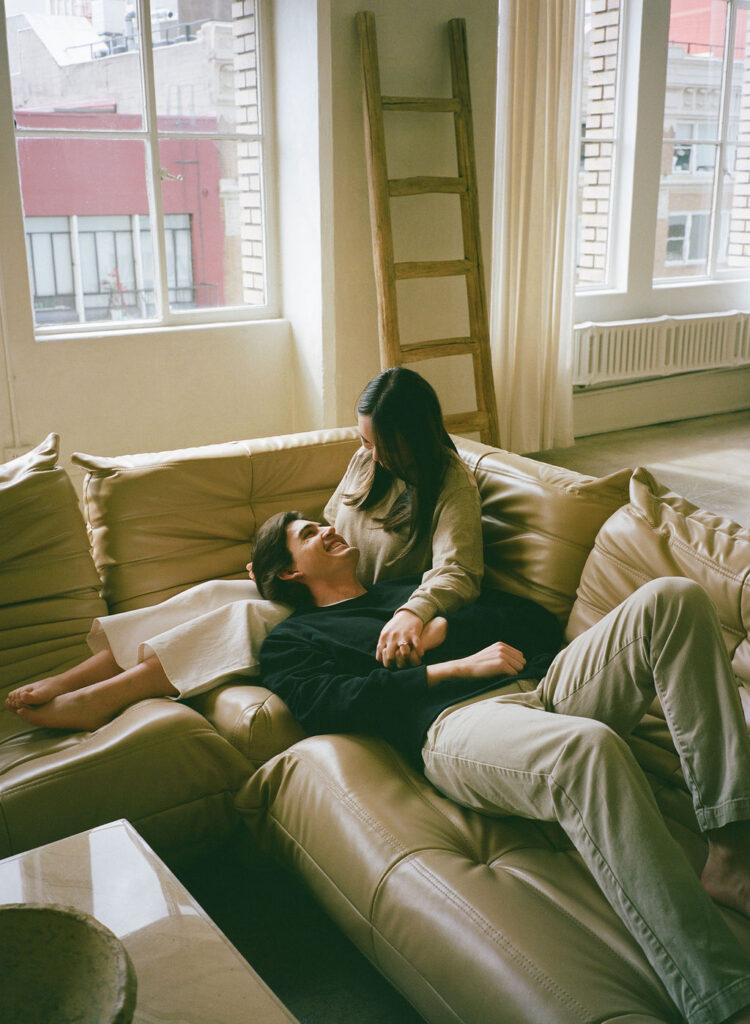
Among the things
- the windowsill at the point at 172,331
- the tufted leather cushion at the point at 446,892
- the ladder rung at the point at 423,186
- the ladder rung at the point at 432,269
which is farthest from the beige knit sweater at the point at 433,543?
the ladder rung at the point at 423,186

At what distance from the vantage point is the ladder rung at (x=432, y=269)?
4.14 metres

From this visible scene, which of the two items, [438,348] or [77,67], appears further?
[438,348]

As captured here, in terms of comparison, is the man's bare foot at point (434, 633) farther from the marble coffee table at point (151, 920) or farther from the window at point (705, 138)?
the window at point (705, 138)

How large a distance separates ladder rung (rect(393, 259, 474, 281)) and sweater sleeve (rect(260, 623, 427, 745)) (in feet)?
8.65

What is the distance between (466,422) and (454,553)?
247 cm

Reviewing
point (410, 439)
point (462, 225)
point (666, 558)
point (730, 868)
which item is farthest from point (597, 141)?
point (730, 868)

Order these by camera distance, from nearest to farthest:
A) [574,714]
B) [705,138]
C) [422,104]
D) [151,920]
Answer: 1. [151,920]
2. [574,714]
3. [422,104]
4. [705,138]

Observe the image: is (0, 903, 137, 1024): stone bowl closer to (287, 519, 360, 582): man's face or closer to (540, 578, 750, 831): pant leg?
(540, 578, 750, 831): pant leg

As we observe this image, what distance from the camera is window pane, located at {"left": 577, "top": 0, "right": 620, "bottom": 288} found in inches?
205

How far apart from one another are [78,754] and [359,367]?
2853 mm

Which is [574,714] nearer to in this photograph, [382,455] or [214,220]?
[382,455]

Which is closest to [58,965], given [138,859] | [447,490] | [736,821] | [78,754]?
[138,859]

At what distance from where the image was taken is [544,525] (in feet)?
6.88

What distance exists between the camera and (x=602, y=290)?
18.4 feet
